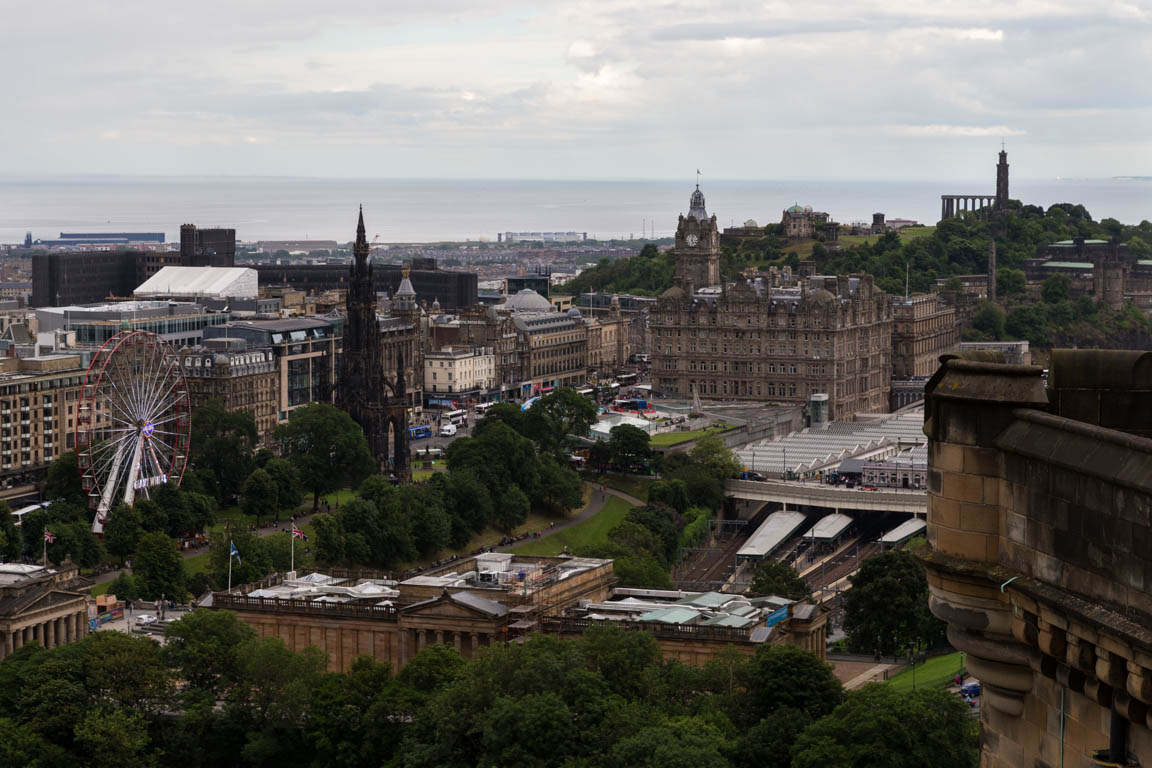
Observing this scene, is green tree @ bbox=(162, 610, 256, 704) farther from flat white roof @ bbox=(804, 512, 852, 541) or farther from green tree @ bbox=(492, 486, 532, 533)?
flat white roof @ bbox=(804, 512, 852, 541)

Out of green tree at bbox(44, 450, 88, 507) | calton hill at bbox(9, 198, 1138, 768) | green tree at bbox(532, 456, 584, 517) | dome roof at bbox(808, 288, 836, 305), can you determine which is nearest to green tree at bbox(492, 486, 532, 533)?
calton hill at bbox(9, 198, 1138, 768)

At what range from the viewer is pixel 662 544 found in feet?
308

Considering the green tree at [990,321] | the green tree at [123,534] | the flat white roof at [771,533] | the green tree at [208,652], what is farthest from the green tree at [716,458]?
the green tree at [990,321]

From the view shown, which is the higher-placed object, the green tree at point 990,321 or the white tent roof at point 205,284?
the white tent roof at point 205,284

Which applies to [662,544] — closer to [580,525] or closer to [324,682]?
[580,525]

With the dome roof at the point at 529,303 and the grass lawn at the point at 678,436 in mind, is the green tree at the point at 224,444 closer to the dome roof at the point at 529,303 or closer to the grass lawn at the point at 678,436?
the grass lawn at the point at 678,436

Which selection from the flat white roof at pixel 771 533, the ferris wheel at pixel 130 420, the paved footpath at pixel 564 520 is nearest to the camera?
the paved footpath at pixel 564 520

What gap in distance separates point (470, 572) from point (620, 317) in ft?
372

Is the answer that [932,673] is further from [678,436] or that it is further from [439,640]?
[678,436]

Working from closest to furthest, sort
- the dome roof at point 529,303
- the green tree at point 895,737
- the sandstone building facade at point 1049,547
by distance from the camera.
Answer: the sandstone building facade at point 1049,547 → the green tree at point 895,737 → the dome roof at point 529,303

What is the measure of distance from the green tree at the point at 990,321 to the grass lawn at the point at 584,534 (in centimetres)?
7797

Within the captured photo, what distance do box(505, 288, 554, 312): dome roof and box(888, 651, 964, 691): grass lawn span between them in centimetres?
11455

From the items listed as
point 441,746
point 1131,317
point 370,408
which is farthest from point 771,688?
point 1131,317

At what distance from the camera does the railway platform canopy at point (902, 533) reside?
9681 cm
